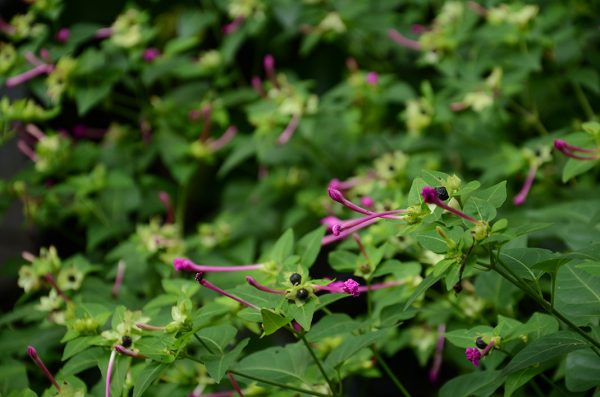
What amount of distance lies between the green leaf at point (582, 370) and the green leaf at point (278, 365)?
438 millimetres

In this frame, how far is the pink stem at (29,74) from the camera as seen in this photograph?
1987 mm

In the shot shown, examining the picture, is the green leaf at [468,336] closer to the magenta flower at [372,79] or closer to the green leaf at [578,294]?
the green leaf at [578,294]

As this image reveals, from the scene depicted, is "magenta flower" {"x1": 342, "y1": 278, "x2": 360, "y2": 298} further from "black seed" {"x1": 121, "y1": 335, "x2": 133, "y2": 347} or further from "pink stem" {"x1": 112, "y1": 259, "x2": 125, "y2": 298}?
"pink stem" {"x1": 112, "y1": 259, "x2": 125, "y2": 298}

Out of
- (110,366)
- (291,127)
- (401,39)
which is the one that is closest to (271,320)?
(110,366)

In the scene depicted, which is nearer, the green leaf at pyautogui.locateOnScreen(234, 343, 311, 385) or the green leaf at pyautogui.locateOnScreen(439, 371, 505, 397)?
the green leaf at pyautogui.locateOnScreen(439, 371, 505, 397)

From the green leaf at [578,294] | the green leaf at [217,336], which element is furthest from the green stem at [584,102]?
the green leaf at [217,336]

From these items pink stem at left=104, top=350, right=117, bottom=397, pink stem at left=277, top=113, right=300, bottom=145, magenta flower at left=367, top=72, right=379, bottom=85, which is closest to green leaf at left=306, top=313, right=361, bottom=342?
pink stem at left=104, top=350, right=117, bottom=397

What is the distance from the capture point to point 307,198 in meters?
2.18

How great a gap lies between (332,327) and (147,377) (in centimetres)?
33

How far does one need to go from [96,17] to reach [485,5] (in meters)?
1.25

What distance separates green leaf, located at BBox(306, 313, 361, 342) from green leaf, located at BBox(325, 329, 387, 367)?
22 millimetres

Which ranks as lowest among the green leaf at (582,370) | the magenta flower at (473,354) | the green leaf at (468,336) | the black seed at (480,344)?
the green leaf at (582,370)

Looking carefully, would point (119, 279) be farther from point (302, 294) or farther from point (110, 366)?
point (302, 294)

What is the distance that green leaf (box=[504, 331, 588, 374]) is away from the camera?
1.05 m
